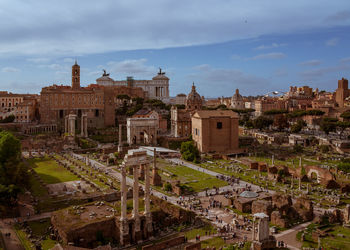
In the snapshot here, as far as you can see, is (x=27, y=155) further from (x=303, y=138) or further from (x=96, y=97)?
(x=303, y=138)

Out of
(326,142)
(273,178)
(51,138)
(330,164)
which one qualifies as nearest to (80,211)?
(273,178)

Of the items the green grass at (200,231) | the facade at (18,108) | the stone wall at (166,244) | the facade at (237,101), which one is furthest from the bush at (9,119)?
the facade at (237,101)

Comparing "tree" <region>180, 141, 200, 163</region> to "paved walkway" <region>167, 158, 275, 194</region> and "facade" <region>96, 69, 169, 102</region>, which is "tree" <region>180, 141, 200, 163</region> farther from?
"facade" <region>96, 69, 169, 102</region>

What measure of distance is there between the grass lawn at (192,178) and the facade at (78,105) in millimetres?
40339

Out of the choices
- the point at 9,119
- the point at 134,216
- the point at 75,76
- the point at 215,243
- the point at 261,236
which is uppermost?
the point at 75,76

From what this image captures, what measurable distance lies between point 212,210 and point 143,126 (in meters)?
40.2

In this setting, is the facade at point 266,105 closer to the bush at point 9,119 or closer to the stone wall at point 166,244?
the bush at point 9,119

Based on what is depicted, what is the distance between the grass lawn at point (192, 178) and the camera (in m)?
41.1

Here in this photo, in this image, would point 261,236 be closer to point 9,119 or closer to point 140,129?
point 140,129

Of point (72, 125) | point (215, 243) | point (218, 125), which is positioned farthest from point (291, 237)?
point (72, 125)

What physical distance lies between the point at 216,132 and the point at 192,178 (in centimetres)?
2103

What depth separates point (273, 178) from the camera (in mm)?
43781

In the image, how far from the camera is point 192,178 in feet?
145

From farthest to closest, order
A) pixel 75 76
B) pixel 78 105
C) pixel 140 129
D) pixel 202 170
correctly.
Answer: pixel 75 76 < pixel 78 105 < pixel 140 129 < pixel 202 170
